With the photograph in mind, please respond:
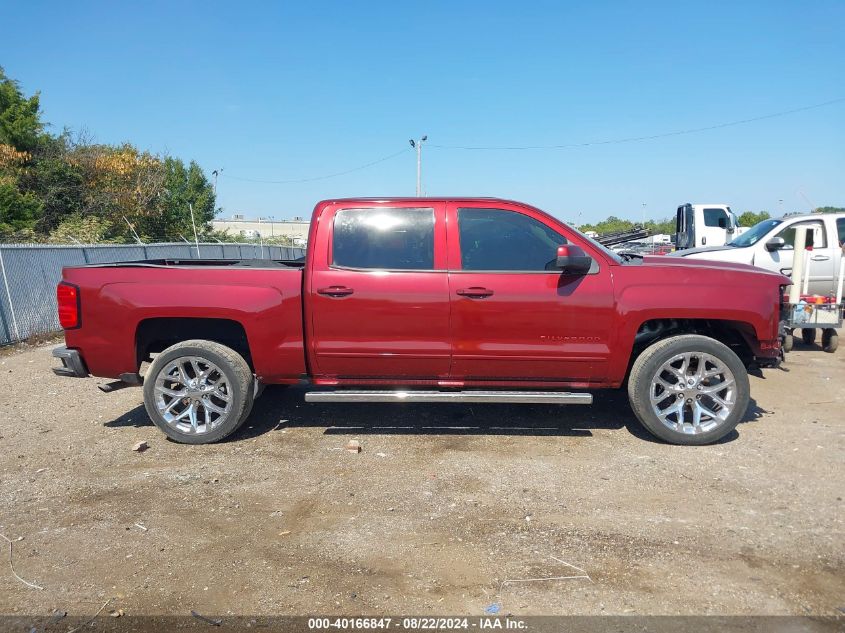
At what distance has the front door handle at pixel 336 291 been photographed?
447 centimetres

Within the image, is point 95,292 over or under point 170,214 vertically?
under

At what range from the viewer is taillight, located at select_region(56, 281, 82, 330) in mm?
4570

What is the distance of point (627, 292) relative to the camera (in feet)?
14.6

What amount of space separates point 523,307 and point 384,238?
1238 millimetres

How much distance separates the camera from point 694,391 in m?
4.50

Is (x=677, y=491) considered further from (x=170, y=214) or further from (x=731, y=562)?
(x=170, y=214)

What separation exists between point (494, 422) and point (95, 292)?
351cm

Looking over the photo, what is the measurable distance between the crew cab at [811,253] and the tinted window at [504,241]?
5584mm

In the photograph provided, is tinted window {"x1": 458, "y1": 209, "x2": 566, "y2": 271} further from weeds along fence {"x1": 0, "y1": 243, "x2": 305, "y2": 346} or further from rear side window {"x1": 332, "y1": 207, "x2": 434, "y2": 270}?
weeds along fence {"x1": 0, "y1": 243, "x2": 305, "y2": 346}

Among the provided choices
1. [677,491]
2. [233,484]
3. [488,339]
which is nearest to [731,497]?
[677,491]

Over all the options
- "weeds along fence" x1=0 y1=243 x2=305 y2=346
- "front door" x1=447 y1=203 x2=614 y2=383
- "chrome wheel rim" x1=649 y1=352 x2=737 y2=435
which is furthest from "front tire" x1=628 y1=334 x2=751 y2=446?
"weeds along fence" x1=0 y1=243 x2=305 y2=346

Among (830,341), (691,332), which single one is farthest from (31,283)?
(830,341)

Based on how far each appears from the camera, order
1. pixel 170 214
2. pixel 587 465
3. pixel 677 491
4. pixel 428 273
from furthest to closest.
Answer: pixel 170 214 < pixel 428 273 < pixel 587 465 < pixel 677 491

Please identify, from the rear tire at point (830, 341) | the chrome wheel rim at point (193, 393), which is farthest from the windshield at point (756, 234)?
the chrome wheel rim at point (193, 393)
